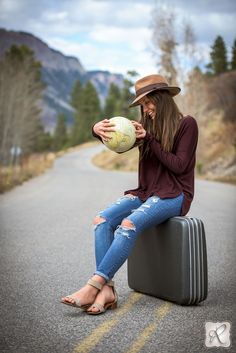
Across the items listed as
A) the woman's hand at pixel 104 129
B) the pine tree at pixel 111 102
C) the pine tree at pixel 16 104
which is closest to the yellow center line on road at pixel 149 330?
the woman's hand at pixel 104 129

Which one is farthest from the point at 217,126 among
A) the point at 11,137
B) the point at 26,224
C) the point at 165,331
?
the point at 165,331

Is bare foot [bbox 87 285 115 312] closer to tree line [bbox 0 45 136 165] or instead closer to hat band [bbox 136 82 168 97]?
hat band [bbox 136 82 168 97]

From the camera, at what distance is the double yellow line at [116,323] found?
4355 millimetres

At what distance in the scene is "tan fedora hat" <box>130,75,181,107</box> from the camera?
18.9ft

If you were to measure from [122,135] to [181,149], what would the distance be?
1.79ft

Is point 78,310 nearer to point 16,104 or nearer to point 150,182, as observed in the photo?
point 150,182

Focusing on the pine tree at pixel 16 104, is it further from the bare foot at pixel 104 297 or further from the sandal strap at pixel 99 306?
the sandal strap at pixel 99 306

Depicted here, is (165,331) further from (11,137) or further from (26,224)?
(11,137)

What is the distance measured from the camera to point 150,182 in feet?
19.2

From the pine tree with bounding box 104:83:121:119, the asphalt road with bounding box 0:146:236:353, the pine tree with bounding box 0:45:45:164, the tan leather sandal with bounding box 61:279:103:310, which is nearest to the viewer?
the asphalt road with bounding box 0:146:236:353

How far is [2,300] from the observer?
5.75m

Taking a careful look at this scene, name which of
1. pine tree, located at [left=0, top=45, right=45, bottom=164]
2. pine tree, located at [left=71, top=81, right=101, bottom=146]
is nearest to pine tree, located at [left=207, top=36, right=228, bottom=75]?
pine tree, located at [left=0, top=45, right=45, bottom=164]

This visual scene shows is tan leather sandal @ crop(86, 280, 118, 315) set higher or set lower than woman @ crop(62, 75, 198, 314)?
lower

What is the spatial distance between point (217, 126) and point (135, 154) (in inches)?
474
